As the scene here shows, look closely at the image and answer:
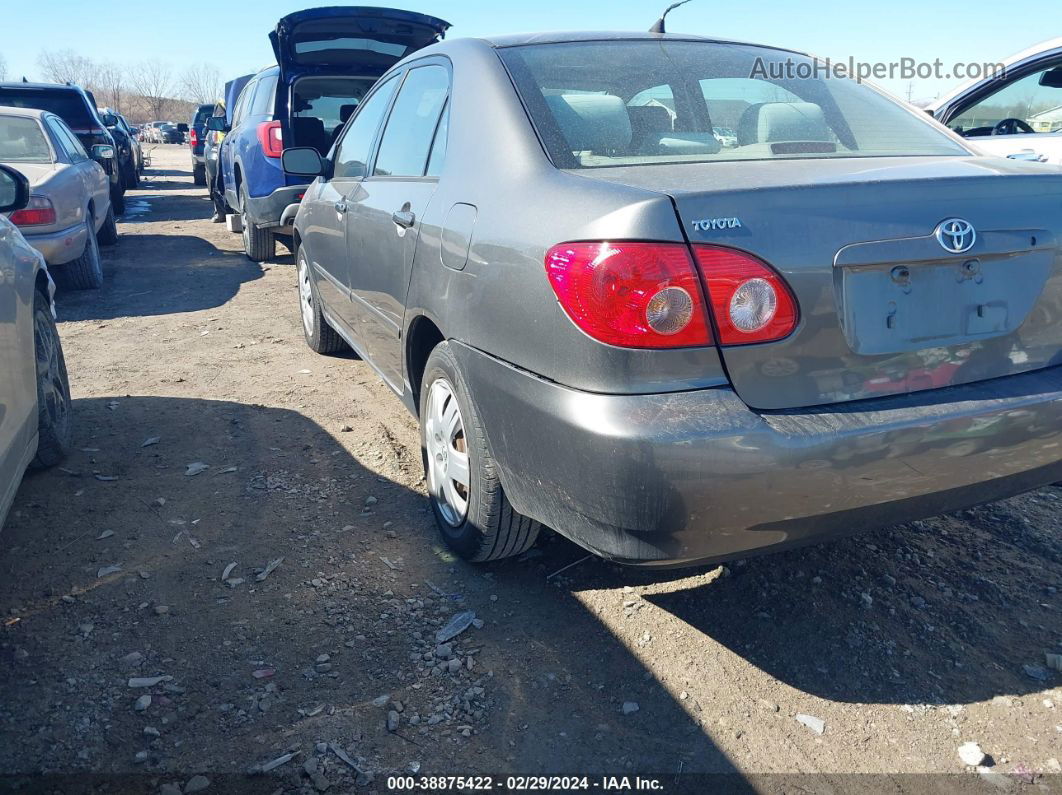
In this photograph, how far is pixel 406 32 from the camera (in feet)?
26.6

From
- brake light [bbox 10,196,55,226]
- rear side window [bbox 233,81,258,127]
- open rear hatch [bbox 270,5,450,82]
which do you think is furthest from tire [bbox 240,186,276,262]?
brake light [bbox 10,196,55,226]

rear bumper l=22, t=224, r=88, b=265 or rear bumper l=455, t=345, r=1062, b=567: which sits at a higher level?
rear bumper l=455, t=345, r=1062, b=567

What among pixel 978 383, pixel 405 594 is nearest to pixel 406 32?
pixel 405 594

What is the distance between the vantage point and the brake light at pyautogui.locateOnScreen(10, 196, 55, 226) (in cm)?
679

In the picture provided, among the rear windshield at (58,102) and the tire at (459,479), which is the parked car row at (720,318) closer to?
the tire at (459,479)

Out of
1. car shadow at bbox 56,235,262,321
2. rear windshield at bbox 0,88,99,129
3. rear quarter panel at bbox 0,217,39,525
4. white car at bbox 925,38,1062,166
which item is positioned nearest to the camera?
rear quarter panel at bbox 0,217,39,525

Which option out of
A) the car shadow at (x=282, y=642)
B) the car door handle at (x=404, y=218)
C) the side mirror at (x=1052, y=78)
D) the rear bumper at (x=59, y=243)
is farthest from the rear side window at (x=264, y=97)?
the side mirror at (x=1052, y=78)

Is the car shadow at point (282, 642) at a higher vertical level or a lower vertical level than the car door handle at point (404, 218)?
lower

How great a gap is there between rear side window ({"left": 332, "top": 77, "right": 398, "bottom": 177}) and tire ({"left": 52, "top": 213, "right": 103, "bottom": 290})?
425cm

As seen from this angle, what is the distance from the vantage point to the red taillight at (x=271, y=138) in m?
8.28

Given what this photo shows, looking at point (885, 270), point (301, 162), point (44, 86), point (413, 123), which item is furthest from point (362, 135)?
point (44, 86)

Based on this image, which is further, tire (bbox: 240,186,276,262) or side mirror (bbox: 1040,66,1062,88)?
tire (bbox: 240,186,276,262)

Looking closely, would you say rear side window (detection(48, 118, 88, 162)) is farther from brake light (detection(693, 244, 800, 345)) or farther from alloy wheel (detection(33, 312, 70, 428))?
brake light (detection(693, 244, 800, 345))

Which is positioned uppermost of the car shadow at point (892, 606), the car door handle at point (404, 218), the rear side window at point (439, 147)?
the rear side window at point (439, 147)
